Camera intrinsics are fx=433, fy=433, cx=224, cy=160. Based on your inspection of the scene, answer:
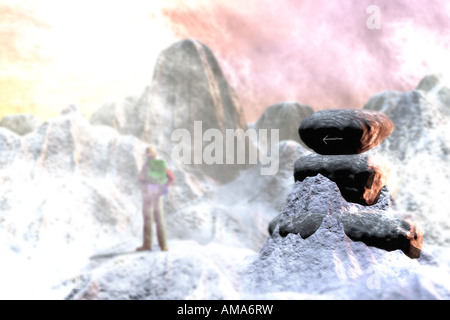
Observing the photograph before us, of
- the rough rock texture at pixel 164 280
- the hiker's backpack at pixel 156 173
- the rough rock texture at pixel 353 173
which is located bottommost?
the rough rock texture at pixel 164 280

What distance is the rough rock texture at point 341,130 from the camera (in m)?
2.79

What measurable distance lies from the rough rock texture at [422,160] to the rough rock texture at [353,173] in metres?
3.03

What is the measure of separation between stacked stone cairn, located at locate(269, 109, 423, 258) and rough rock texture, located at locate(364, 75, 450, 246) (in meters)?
3.04

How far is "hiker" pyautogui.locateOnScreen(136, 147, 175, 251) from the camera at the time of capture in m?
4.04

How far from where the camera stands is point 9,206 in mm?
5949

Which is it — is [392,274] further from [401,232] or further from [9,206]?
[9,206]

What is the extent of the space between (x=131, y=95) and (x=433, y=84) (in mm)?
7005

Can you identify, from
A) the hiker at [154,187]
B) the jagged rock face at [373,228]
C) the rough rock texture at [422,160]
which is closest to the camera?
the jagged rock face at [373,228]

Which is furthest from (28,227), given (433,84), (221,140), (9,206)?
(433,84)

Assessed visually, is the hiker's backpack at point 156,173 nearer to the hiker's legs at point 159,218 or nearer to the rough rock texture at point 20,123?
the hiker's legs at point 159,218

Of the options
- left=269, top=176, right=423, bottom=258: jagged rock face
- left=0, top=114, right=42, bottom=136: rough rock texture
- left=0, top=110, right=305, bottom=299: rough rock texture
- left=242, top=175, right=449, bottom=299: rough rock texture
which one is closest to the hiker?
left=0, top=110, right=305, bottom=299: rough rock texture

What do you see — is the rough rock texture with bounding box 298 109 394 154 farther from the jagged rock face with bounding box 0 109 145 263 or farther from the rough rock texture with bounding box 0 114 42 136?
the rough rock texture with bounding box 0 114 42 136

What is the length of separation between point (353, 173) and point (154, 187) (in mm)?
1953

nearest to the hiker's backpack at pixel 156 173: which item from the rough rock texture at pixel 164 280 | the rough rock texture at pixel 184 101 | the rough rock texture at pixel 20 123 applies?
the rough rock texture at pixel 164 280
